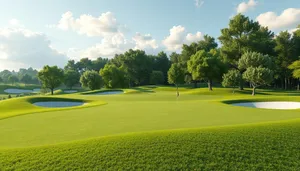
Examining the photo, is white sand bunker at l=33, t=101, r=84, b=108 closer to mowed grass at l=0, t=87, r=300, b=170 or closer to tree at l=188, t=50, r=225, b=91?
mowed grass at l=0, t=87, r=300, b=170

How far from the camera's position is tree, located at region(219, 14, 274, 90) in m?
54.6

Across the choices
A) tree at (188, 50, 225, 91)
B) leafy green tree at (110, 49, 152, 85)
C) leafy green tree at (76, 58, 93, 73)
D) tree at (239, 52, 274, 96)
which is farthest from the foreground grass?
leafy green tree at (76, 58, 93, 73)

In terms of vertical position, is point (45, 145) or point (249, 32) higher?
point (249, 32)

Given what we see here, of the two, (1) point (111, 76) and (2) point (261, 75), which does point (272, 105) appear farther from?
(1) point (111, 76)

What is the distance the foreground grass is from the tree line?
1327 inches

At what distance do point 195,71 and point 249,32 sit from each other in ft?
58.7

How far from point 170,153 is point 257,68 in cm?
3745

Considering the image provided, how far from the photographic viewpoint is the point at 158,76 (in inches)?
3403

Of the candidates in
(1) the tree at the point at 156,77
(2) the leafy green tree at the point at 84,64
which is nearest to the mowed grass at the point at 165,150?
(1) the tree at the point at 156,77

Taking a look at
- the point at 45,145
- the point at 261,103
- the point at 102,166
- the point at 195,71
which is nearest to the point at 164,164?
the point at 102,166

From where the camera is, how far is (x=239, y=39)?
2189 inches

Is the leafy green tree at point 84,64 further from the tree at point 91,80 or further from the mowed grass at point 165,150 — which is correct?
the mowed grass at point 165,150

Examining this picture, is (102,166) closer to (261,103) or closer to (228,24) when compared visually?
(261,103)

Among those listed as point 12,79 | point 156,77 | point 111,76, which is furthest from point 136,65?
point 12,79
